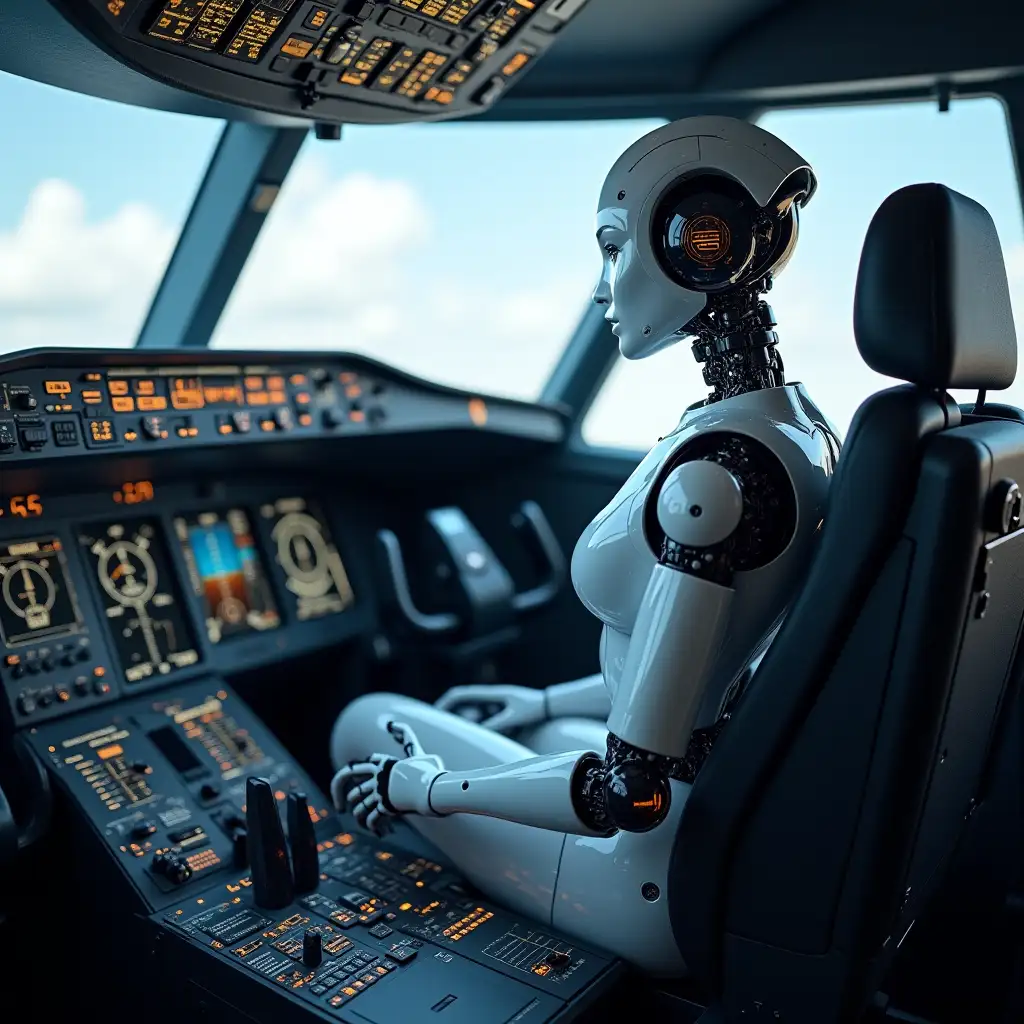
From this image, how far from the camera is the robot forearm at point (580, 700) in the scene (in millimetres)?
2057

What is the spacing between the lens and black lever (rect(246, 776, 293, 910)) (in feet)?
5.63

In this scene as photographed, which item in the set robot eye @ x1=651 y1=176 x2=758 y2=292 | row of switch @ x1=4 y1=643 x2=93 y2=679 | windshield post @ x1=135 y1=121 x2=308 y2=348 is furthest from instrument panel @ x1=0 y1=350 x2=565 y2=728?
robot eye @ x1=651 y1=176 x2=758 y2=292

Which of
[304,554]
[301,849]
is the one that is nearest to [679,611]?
[301,849]

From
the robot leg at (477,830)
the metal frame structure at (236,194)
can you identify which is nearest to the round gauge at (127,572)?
the metal frame structure at (236,194)

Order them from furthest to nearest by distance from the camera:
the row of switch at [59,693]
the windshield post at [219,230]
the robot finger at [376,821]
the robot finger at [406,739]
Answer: the windshield post at [219,230], the row of switch at [59,693], the robot finger at [406,739], the robot finger at [376,821]

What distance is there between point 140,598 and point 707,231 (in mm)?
1615

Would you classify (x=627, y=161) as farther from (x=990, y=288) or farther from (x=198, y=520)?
(x=198, y=520)

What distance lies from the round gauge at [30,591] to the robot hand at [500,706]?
870 millimetres

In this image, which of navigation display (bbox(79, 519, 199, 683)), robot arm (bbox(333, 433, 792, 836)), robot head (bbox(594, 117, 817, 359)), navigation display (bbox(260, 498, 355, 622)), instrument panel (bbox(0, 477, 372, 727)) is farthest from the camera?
navigation display (bbox(260, 498, 355, 622))

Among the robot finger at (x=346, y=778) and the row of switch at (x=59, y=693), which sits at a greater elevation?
the row of switch at (x=59, y=693)

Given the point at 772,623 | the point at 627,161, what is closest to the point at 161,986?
the point at 772,623

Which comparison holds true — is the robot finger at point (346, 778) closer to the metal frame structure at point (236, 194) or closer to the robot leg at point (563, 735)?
the robot leg at point (563, 735)

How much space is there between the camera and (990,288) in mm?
1270

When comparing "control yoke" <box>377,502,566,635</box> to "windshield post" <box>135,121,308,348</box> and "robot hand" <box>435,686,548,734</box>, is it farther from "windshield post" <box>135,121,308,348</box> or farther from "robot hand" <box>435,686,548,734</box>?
"windshield post" <box>135,121,308,348</box>
